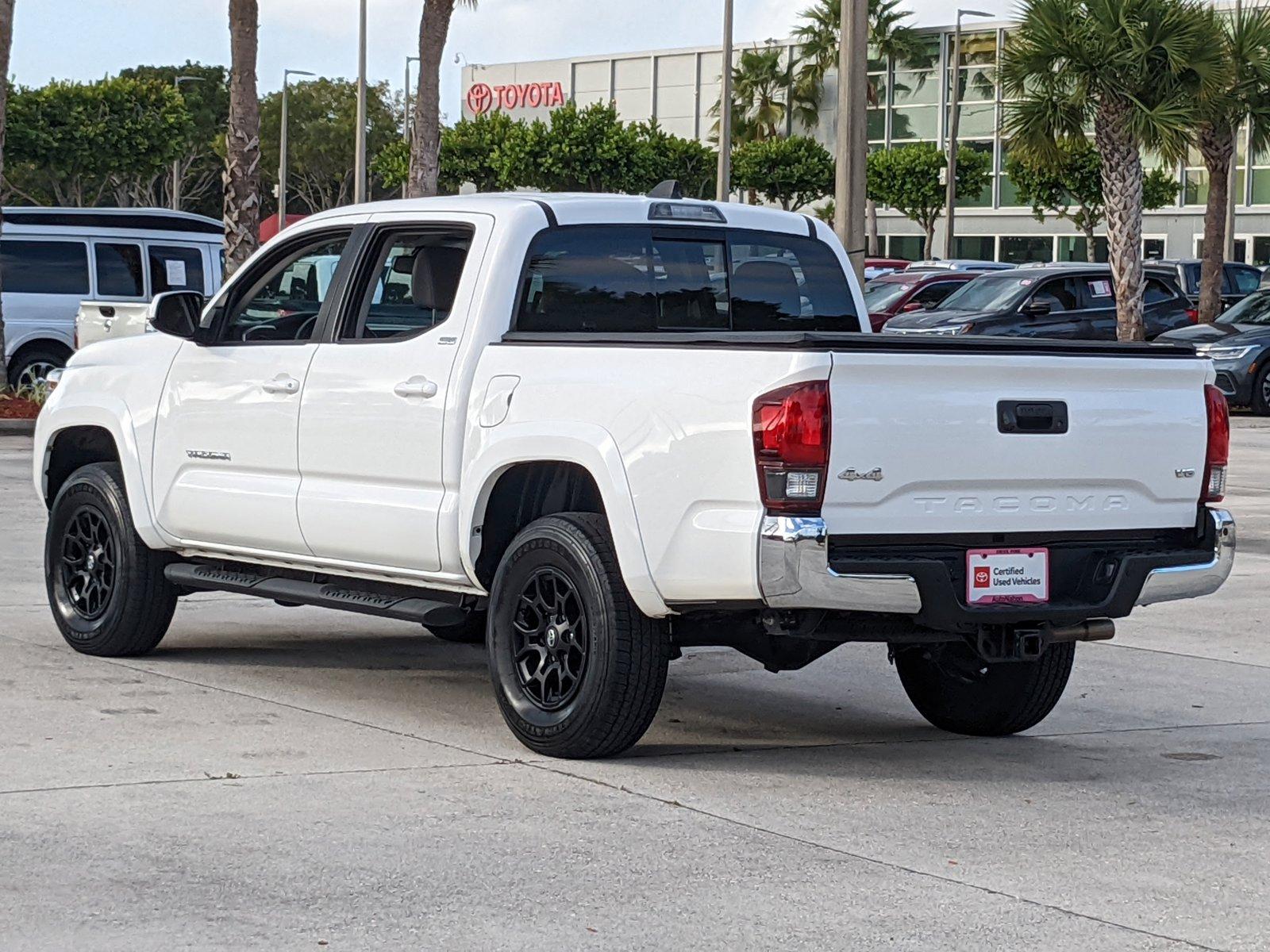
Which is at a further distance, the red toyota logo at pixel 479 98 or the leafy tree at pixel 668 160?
the red toyota logo at pixel 479 98

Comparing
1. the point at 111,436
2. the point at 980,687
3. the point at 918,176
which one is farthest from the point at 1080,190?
the point at 980,687

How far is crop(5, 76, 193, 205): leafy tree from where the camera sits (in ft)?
217

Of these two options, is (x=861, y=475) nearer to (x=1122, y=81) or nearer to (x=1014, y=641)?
(x=1014, y=641)

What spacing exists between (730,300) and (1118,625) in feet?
11.9

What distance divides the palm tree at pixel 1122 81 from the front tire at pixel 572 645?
23.3 metres

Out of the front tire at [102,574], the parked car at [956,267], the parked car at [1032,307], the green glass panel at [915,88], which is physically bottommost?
the front tire at [102,574]

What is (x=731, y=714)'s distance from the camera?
8.12m

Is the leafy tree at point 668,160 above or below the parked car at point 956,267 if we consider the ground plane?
above

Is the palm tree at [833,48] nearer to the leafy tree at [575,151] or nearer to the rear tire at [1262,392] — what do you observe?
the leafy tree at [575,151]

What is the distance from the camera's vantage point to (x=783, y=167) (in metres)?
68.3

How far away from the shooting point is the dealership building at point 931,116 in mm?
62656

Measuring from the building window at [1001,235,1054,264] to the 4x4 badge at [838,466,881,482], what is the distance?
6150 centimetres

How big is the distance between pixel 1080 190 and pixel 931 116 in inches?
447

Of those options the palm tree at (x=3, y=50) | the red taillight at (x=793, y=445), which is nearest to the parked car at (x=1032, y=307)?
the palm tree at (x=3, y=50)
